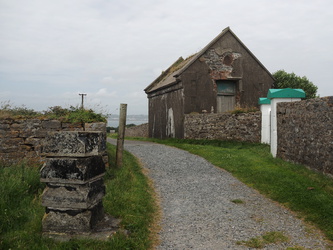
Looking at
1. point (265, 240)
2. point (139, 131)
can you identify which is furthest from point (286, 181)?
point (139, 131)

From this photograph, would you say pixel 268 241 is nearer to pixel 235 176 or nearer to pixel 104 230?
pixel 104 230

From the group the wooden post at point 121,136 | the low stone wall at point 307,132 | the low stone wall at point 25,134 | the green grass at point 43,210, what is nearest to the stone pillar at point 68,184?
the green grass at point 43,210

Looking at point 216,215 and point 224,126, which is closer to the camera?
point 216,215

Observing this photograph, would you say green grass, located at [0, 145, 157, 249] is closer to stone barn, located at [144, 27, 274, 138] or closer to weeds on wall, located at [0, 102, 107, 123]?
weeds on wall, located at [0, 102, 107, 123]

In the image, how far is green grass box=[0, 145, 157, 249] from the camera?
13.7 feet

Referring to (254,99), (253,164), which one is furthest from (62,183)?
(254,99)

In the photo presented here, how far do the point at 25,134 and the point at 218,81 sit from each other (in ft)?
42.4

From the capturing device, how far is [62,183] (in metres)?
4.42

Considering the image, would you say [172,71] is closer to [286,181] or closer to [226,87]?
[226,87]

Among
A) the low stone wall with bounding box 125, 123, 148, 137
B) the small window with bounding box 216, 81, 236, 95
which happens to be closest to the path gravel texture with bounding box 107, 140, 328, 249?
the small window with bounding box 216, 81, 236, 95

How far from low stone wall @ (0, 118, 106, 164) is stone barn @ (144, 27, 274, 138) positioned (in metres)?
10.3

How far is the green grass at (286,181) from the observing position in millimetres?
5848

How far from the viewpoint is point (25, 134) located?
9.59m

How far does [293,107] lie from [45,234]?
8.29 meters
